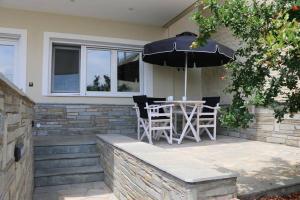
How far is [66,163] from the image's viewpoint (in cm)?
494

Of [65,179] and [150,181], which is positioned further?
[65,179]

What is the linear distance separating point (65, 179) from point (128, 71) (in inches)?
148

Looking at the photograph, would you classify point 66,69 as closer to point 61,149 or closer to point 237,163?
point 61,149

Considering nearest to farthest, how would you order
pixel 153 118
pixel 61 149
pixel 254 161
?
pixel 254 161
pixel 61 149
pixel 153 118

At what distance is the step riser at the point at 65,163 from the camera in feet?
15.8

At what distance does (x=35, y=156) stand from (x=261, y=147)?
4014 millimetres

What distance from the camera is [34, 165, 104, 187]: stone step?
4.60 m

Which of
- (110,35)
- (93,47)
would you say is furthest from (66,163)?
(110,35)

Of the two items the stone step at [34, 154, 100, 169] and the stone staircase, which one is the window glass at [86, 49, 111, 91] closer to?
the stone staircase

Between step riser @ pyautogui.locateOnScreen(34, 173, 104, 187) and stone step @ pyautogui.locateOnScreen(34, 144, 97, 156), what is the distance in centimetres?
59

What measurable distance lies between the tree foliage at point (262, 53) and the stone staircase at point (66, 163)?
307cm

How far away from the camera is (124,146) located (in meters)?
3.96

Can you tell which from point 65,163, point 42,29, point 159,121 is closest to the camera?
point 65,163

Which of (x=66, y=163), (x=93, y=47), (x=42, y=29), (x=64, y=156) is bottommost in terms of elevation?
(x=66, y=163)
